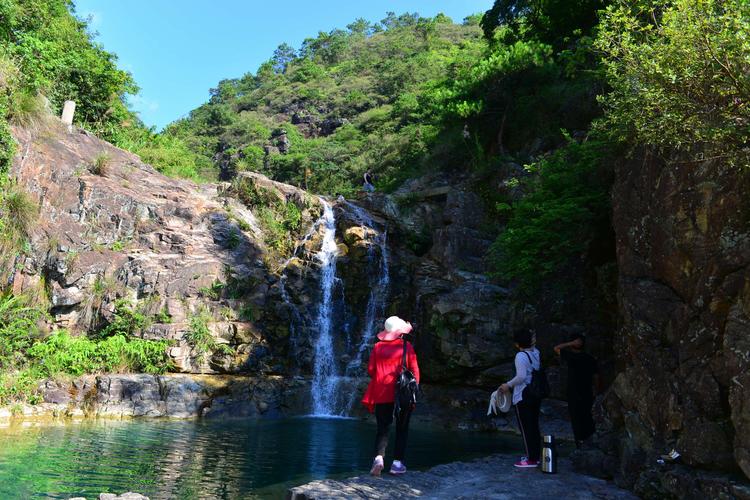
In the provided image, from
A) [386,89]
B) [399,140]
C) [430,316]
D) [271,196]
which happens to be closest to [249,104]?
[386,89]

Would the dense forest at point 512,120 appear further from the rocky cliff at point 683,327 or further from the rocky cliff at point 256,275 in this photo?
the rocky cliff at point 256,275

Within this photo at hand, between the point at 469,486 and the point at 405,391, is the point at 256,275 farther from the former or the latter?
the point at 469,486

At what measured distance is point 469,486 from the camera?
5652 millimetres

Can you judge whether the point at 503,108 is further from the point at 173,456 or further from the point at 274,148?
the point at 274,148

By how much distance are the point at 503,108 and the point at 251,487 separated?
59.8 feet

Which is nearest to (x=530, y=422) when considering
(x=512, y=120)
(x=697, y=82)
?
(x=697, y=82)

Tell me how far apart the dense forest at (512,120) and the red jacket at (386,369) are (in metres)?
3.55

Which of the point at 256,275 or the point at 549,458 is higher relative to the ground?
the point at 256,275

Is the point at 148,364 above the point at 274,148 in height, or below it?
below

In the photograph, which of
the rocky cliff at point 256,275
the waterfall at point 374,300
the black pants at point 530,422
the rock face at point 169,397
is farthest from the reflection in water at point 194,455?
the waterfall at point 374,300

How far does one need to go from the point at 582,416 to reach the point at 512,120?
15.6 meters

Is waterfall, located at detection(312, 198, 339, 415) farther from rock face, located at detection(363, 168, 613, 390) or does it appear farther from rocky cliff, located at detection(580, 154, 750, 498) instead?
rocky cliff, located at detection(580, 154, 750, 498)

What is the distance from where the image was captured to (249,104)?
65.7 meters

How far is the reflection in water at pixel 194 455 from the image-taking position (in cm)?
598
